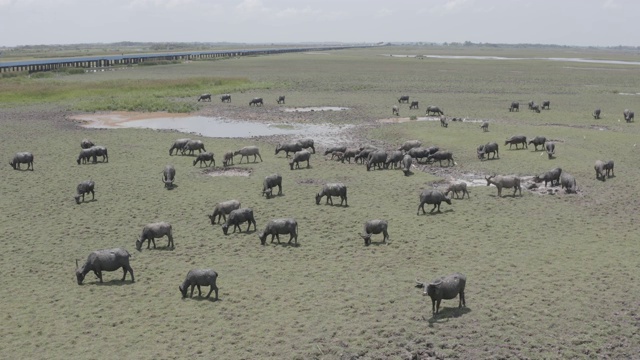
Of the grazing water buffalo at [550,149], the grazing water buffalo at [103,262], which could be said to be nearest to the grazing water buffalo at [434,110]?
the grazing water buffalo at [550,149]

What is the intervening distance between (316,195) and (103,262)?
10.2 meters

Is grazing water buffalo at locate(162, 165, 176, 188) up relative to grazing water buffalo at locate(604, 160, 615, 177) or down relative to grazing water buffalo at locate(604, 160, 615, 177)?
A: down

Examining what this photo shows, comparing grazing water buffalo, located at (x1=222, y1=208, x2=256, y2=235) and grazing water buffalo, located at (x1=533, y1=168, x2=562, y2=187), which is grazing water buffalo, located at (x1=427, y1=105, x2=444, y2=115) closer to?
grazing water buffalo, located at (x1=533, y1=168, x2=562, y2=187)

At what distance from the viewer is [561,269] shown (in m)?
17.4

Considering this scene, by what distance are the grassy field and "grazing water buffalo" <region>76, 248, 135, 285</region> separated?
0.39 m

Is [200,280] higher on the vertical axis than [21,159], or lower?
lower

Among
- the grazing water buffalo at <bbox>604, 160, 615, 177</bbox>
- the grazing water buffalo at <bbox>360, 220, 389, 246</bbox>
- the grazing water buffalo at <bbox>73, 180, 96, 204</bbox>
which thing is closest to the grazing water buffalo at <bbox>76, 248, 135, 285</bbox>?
the grazing water buffalo at <bbox>360, 220, 389, 246</bbox>

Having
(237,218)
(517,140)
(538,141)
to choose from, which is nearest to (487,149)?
(517,140)

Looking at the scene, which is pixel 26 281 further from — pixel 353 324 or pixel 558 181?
pixel 558 181

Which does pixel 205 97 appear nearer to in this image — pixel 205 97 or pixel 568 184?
pixel 205 97

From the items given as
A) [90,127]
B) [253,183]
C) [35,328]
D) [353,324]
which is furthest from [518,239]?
[90,127]

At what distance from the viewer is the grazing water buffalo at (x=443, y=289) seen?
47.3 ft

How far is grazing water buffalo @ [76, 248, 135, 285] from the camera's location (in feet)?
54.9

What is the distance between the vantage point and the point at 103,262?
54.9 ft
